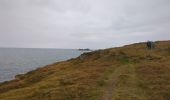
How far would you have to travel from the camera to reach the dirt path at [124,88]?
33250 millimetres

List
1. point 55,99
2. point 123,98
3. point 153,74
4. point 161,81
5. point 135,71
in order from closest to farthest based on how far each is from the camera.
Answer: point 123,98 < point 55,99 < point 161,81 < point 153,74 < point 135,71

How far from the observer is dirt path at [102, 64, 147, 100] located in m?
33.2

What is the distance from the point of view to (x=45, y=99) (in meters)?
36.1

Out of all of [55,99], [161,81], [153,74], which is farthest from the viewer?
[153,74]

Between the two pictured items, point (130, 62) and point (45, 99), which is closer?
point (45, 99)

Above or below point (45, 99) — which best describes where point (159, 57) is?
above

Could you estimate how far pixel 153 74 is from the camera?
46688mm

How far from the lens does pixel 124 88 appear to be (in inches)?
1497

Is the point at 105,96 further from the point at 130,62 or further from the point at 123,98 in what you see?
the point at 130,62

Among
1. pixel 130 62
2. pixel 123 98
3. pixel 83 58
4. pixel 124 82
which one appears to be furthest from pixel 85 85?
pixel 83 58

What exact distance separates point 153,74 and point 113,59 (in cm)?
2491

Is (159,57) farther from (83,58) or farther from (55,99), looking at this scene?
(55,99)

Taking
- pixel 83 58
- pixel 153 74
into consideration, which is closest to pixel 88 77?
pixel 153 74

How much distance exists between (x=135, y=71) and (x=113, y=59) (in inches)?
821
